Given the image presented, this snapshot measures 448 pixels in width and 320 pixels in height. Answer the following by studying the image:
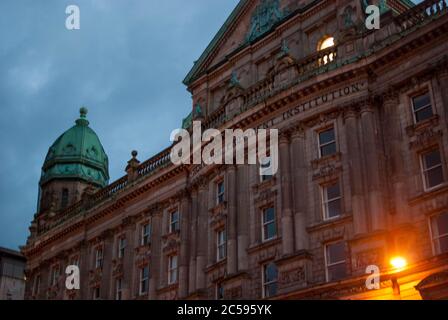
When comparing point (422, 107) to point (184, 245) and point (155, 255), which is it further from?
point (155, 255)

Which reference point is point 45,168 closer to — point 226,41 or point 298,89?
point 226,41

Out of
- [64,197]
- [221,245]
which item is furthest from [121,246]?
[64,197]

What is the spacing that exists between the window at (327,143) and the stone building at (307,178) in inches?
2.9

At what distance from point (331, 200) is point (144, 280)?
17.0m

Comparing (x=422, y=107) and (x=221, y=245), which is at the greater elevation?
(x=422, y=107)

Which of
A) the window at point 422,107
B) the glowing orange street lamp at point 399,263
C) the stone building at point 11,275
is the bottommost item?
the glowing orange street lamp at point 399,263

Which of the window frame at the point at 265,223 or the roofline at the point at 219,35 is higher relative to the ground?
the roofline at the point at 219,35

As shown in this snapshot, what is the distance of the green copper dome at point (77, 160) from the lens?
69.0m

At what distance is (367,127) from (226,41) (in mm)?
16111

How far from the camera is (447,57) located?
32.9m

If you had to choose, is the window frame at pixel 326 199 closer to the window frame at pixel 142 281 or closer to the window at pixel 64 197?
the window frame at pixel 142 281

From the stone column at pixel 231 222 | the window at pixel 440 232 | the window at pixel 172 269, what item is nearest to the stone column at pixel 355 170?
the window at pixel 440 232

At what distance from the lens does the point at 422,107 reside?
1334 inches
